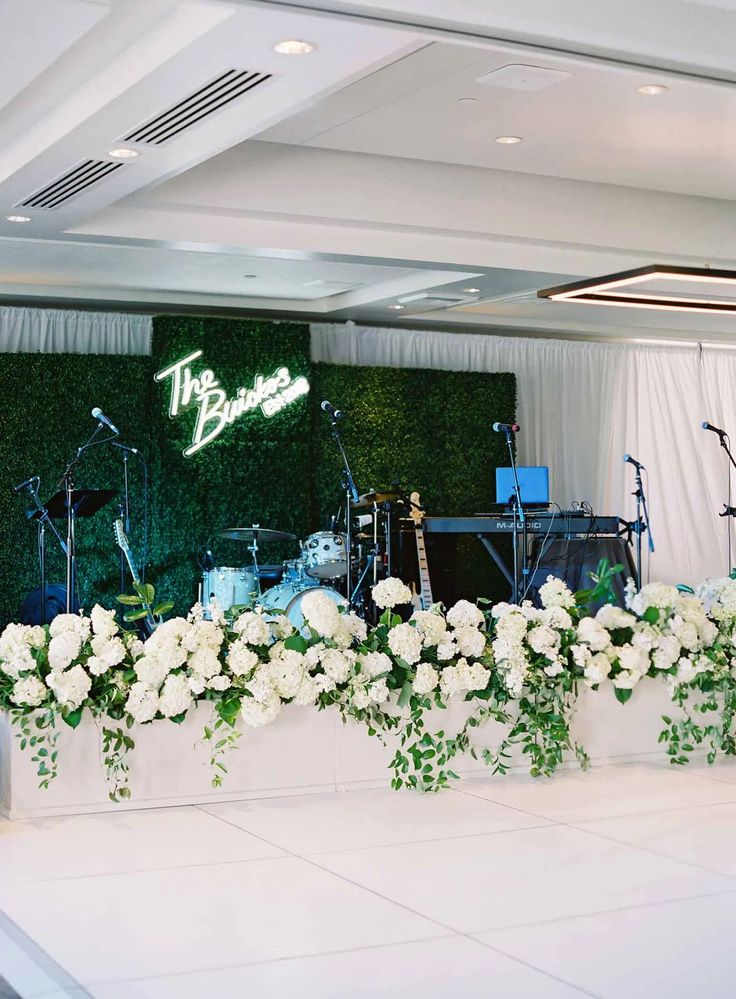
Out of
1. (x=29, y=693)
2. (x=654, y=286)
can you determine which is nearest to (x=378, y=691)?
(x=29, y=693)

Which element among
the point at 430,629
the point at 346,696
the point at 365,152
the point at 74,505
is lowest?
the point at 346,696

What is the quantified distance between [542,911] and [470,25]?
283 cm

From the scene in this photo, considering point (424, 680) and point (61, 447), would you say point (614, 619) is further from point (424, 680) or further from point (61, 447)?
point (61, 447)

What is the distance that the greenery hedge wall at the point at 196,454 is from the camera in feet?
32.0

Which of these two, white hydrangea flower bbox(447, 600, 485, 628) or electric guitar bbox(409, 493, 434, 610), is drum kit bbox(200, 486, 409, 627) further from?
white hydrangea flower bbox(447, 600, 485, 628)

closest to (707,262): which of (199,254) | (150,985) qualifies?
(199,254)

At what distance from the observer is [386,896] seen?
3.23 meters

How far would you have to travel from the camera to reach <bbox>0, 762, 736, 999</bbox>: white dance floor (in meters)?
2.65

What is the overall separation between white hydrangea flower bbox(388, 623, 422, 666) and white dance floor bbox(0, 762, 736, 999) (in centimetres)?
48

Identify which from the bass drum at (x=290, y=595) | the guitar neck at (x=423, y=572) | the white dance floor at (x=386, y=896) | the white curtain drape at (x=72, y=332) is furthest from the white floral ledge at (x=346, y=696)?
the white curtain drape at (x=72, y=332)

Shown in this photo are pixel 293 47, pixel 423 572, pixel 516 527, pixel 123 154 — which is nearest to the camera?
pixel 293 47

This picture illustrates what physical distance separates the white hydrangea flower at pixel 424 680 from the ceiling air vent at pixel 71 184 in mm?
3035

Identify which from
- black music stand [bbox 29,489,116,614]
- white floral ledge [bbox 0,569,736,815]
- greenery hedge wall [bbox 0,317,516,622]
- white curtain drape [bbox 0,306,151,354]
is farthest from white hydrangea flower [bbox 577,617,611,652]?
white curtain drape [bbox 0,306,151,354]

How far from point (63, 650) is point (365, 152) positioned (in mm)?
4227
